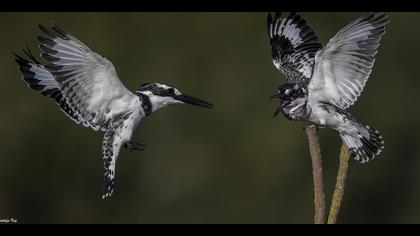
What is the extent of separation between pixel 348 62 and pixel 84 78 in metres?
1.04

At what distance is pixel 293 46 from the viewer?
14.5 ft

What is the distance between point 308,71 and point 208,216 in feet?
11.8

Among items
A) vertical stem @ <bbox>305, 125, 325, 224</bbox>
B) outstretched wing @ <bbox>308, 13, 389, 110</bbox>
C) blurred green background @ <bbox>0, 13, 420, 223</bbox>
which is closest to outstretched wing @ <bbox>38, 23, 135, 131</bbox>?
outstretched wing @ <bbox>308, 13, 389, 110</bbox>

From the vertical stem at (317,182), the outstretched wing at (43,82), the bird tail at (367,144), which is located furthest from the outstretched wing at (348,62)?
the outstretched wing at (43,82)

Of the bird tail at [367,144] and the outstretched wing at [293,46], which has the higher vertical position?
the outstretched wing at [293,46]

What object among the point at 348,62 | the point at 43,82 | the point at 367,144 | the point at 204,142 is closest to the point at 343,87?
the point at 348,62

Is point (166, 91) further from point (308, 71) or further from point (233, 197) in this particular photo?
point (233, 197)

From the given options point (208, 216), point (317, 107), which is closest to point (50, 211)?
point (208, 216)

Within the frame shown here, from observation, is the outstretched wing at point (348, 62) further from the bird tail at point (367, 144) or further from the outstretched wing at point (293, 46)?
the outstretched wing at point (293, 46)

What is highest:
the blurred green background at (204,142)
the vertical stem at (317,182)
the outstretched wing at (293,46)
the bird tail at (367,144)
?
the outstretched wing at (293,46)

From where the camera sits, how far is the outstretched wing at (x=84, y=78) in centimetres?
348

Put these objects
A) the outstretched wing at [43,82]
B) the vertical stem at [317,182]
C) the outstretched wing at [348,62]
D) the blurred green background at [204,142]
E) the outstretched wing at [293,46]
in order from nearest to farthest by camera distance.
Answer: the vertical stem at [317,182], the outstretched wing at [348,62], the outstretched wing at [43,82], the outstretched wing at [293,46], the blurred green background at [204,142]

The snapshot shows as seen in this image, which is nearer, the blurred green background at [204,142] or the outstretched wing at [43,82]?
the outstretched wing at [43,82]

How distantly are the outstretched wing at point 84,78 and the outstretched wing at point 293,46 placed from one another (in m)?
0.93
